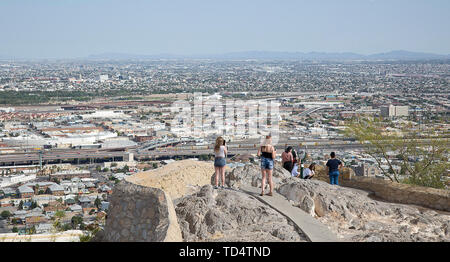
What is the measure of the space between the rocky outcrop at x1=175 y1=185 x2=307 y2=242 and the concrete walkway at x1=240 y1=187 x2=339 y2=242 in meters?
0.07

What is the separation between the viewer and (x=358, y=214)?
5.83m

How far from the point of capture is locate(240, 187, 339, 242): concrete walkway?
4805mm

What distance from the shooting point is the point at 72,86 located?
268ft

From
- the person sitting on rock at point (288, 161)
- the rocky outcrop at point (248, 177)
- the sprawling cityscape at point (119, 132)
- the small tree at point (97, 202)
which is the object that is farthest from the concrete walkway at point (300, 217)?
the small tree at point (97, 202)

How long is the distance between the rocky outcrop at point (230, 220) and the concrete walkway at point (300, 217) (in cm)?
7

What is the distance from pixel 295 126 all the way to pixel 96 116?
16.5 metres

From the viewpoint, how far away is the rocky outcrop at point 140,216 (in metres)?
4.61

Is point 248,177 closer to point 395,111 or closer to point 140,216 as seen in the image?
point 140,216

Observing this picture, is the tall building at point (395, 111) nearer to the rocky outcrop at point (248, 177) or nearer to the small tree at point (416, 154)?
the small tree at point (416, 154)

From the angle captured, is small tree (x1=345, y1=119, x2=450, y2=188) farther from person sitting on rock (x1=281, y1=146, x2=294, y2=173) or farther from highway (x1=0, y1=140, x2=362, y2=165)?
highway (x1=0, y1=140, x2=362, y2=165)

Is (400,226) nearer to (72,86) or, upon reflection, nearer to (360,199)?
(360,199)

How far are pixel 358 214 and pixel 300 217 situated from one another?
2.65 feet
